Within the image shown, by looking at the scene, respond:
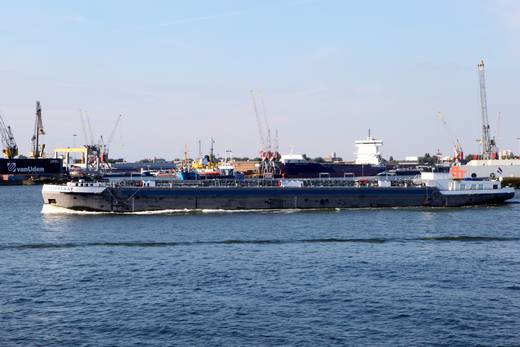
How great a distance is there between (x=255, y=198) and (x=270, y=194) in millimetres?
2232

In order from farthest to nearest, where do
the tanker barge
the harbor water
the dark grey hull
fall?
1. the tanker barge
2. the dark grey hull
3. the harbor water

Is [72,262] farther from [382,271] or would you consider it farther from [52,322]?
[382,271]

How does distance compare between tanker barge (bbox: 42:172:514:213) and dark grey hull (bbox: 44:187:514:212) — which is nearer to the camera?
dark grey hull (bbox: 44:187:514:212)

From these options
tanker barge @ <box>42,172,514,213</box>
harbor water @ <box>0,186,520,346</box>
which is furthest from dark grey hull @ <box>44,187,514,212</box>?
harbor water @ <box>0,186,520,346</box>

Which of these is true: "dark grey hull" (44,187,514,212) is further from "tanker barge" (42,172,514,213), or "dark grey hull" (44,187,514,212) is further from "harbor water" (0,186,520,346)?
"harbor water" (0,186,520,346)

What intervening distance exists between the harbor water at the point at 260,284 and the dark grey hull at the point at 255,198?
13442 millimetres

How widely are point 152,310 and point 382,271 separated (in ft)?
Result: 58.0

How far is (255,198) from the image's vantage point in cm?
9100

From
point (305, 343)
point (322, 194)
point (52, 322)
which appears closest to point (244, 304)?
point (305, 343)

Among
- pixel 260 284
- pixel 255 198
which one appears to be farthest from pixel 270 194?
pixel 260 284

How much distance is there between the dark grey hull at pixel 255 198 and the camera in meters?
87.4

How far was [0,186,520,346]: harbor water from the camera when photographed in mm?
31875

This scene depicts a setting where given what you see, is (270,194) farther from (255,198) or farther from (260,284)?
(260,284)

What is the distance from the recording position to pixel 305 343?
30.1 metres
